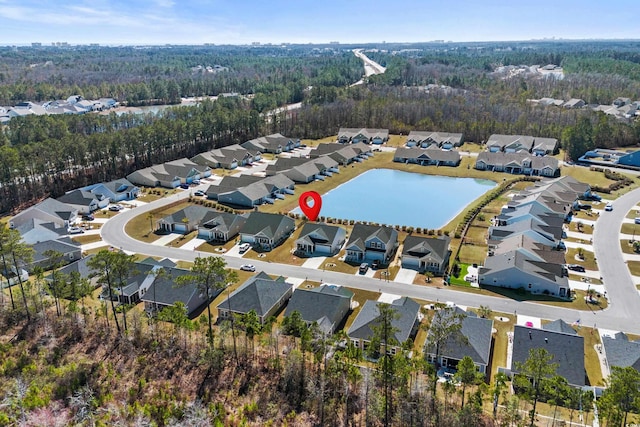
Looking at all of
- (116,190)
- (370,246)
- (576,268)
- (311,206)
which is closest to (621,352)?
(576,268)

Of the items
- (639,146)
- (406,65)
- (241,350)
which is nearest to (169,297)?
(241,350)

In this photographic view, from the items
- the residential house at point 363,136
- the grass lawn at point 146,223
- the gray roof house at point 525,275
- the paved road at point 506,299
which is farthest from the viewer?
the residential house at point 363,136

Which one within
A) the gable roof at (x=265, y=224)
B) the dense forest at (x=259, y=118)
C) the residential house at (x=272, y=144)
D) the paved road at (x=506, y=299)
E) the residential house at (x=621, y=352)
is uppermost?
the dense forest at (x=259, y=118)

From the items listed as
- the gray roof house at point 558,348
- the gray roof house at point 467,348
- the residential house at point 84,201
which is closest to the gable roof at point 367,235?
the gray roof house at point 467,348

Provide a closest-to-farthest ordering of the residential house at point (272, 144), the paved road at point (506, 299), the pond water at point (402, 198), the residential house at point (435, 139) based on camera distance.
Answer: the paved road at point (506, 299) → the pond water at point (402, 198) → the residential house at point (272, 144) → the residential house at point (435, 139)

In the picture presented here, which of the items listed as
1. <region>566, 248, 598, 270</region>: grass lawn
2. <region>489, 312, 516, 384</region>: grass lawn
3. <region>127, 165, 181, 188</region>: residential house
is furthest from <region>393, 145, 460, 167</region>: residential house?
<region>489, 312, 516, 384</region>: grass lawn

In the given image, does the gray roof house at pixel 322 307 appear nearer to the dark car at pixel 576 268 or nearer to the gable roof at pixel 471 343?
the gable roof at pixel 471 343

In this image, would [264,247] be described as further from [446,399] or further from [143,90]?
[143,90]
